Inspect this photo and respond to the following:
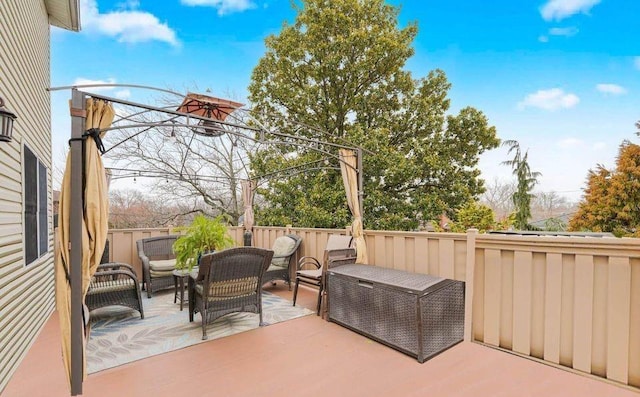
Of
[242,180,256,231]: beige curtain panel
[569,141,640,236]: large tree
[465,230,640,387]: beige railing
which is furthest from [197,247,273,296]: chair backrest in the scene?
[569,141,640,236]: large tree

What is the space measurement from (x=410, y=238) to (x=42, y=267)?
14.4 ft

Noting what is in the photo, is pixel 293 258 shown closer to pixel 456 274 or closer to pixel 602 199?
pixel 456 274

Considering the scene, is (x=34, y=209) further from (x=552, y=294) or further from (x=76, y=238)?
(x=552, y=294)

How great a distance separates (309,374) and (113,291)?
104 inches

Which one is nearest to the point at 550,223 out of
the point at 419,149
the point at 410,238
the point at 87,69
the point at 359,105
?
the point at 419,149

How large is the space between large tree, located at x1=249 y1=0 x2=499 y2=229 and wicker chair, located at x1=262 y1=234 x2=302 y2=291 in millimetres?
2908

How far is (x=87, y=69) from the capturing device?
9492 mm

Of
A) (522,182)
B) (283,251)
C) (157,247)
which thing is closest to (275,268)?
(283,251)

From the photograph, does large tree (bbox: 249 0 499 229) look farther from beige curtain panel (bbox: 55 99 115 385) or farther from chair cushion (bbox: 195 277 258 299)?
beige curtain panel (bbox: 55 99 115 385)

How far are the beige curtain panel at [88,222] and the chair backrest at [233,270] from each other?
0.99 meters

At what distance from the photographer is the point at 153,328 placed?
3.56m

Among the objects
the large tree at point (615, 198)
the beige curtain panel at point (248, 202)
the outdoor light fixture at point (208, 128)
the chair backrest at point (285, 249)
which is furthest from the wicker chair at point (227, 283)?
the large tree at point (615, 198)

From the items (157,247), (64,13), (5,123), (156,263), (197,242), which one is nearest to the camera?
(5,123)

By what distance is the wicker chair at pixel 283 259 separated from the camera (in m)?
5.23
